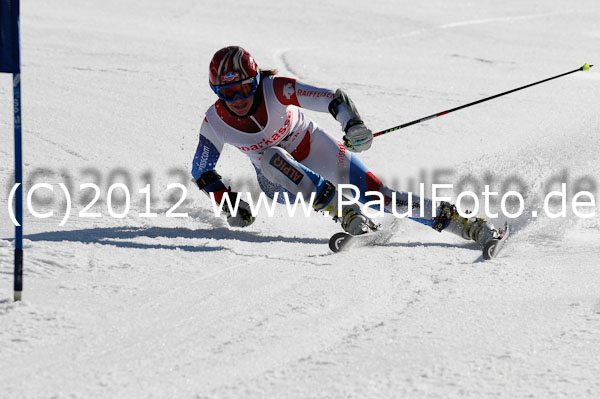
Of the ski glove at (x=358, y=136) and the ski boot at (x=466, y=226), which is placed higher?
the ski glove at (x=358, y=136)

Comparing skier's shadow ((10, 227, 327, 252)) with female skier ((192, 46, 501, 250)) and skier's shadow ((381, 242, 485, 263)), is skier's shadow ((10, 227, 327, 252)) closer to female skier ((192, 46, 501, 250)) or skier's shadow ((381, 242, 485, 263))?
female skier ((192, 46, 501, 250))

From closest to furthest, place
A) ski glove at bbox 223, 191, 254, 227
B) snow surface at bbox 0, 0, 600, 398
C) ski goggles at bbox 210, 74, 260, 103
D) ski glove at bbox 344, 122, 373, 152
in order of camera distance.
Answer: snow surface at bbox 0, 0, 600, 398 < ski glove at bbox 344, 122, 373, 152 < ski goggles at bbox 210, 74, 260, 103 < ski glove at bbox 223, 191, 254, 227

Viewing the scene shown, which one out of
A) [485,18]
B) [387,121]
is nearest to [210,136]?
[387,121]

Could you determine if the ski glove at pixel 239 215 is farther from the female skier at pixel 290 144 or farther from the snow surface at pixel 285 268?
the snow surface at pixel 285 268

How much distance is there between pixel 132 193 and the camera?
21.4 ft

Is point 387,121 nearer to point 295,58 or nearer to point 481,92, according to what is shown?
point 481,92

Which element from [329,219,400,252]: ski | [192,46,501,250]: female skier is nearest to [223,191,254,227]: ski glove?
[192,46,501,250]: female skier

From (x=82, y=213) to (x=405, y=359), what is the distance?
3.23 m

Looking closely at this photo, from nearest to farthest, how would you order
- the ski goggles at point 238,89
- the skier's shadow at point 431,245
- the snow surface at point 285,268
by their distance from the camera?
the snow surface at point 285,268 < the ski goggles at point 238,89 < the skier's shadow at point 431,245

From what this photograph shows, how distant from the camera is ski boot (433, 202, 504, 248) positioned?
517cm

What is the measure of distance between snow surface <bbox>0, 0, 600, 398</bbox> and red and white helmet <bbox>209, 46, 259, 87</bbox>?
104 centimetres


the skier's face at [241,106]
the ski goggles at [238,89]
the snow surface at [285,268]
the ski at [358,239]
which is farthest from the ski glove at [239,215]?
the ski at [358,239]

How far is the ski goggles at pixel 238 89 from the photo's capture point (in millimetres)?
5137

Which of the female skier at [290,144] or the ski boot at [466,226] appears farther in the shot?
the ski boot at [466,226]
